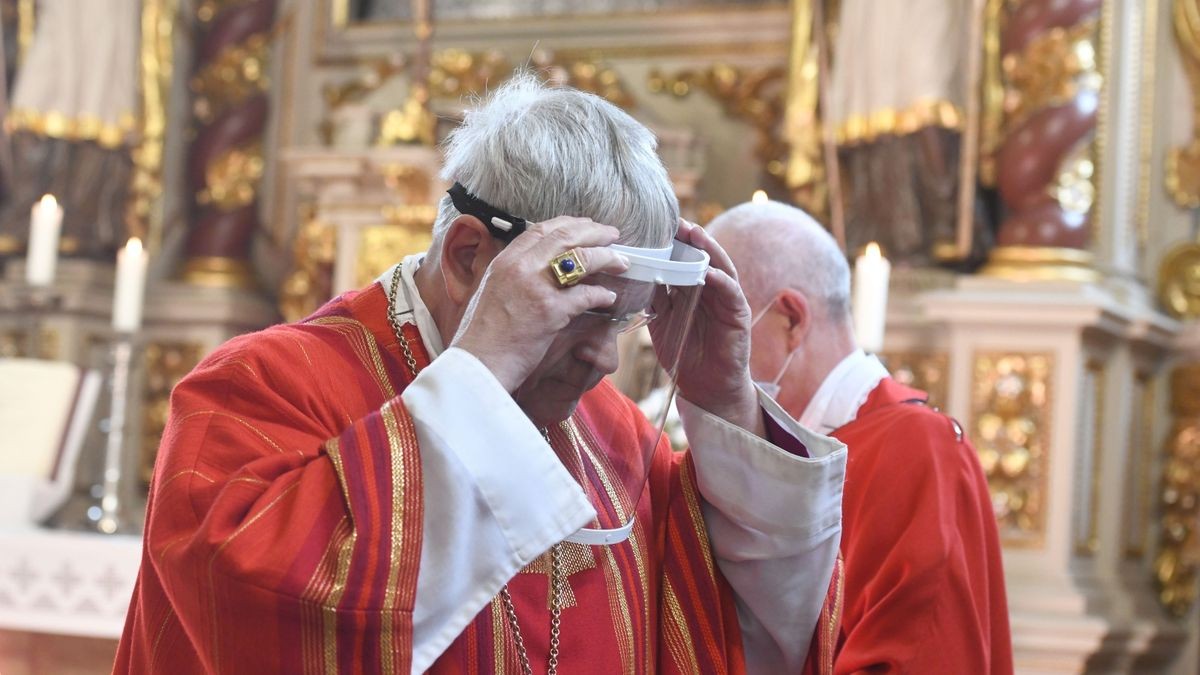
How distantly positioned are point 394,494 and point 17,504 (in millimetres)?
2905

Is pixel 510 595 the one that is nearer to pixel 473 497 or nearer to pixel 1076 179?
pixel 473 497

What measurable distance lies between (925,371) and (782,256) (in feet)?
8.02

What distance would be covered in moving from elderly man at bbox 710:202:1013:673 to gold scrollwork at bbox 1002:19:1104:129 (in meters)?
2.45

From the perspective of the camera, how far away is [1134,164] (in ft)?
17.0

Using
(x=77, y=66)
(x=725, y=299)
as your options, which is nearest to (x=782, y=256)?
(x=725, y=299)

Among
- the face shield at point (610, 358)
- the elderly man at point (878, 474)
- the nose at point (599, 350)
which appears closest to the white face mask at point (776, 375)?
the elderly man at point (878, 474)

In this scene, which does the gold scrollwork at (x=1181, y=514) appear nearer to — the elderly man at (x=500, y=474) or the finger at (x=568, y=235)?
the elderly man at (x=500, y=474)

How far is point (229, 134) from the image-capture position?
664 cm

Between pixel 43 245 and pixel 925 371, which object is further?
pixel 925 371

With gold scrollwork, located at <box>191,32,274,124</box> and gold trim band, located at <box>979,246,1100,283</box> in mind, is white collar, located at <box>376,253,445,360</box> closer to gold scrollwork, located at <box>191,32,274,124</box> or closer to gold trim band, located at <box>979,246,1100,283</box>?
gold trim band, located at <box>979,246,1100,283</box>

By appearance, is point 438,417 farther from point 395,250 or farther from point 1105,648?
point 395,250

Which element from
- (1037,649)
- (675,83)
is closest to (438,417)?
(1037,649)

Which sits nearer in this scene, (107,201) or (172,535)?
(172,535)

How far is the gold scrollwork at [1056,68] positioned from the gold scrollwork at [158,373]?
334 centimetres
